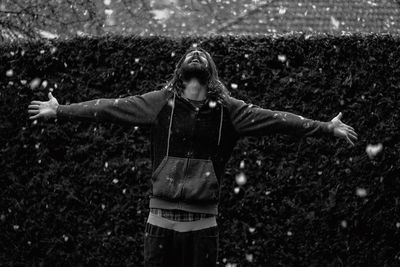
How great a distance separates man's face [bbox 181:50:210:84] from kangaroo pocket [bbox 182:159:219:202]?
476 millimetres

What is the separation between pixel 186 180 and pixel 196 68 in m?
0.63

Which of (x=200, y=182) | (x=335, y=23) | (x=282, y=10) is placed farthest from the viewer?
(x=282, y=10)

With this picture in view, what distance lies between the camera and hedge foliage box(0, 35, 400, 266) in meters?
5.80

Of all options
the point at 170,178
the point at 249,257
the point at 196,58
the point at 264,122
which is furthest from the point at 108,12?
the point at 170,178

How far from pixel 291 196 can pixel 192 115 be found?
2359 mm

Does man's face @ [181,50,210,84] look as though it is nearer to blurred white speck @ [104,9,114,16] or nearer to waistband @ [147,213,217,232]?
waistband @ [147,213,217,232]

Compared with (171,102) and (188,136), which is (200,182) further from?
(171,102)

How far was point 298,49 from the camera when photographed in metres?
5.85

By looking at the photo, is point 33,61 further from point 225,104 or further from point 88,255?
point 225,104

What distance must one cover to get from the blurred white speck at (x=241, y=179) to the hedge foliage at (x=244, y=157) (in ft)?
0.12

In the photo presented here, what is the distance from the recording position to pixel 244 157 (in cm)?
591

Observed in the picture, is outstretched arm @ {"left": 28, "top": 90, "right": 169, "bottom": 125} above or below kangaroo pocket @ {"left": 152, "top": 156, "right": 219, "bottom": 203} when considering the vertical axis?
above

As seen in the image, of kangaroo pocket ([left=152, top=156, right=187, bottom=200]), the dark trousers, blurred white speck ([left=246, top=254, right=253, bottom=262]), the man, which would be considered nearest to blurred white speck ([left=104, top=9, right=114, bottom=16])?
blurred white speck ([left=246, top=254, right=253, bottom=262])

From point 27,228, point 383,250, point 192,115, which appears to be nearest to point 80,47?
point 27,228
